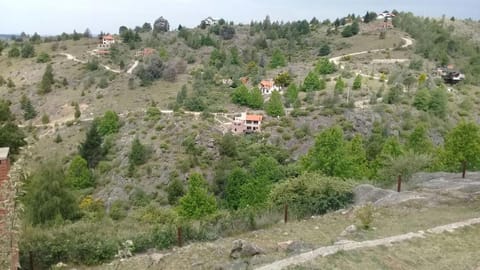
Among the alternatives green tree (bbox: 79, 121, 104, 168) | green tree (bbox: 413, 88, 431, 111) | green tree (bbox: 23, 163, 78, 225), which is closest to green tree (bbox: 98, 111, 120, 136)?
green tree (bbox: 79, 121, 104, 168)

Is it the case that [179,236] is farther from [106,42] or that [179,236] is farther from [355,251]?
[106,42]

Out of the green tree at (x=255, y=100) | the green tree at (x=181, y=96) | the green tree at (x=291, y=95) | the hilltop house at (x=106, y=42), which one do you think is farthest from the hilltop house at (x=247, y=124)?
the hilltop house at (x=106, y=42)

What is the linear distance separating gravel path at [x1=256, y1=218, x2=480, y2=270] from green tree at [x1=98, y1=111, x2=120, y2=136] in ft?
137

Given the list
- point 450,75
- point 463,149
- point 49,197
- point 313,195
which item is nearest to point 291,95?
point 450,75

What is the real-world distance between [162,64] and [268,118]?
25.3 metres

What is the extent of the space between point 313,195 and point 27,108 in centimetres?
5314

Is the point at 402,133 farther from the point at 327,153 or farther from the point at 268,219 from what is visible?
the point at 268,219

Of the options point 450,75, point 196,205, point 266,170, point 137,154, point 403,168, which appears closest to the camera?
point 403,168

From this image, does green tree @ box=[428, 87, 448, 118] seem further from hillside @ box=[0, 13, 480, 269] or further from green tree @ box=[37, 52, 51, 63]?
green tree @ box=[37, 52, 51, 63]

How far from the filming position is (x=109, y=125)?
49.8m

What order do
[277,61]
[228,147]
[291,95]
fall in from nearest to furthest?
[228,147]
[291,95]
[277,61]

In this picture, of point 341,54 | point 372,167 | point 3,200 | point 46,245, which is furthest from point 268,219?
point 341,54

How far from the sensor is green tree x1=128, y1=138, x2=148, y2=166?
42.4 meters

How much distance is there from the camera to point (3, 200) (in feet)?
15.1
